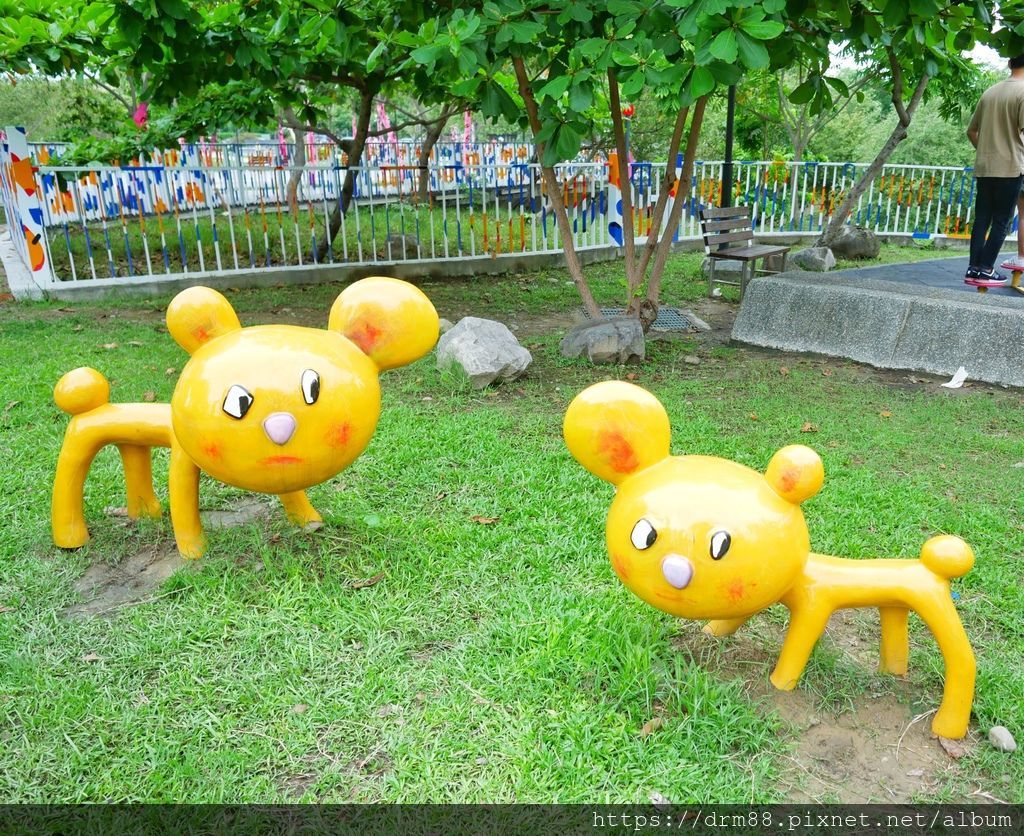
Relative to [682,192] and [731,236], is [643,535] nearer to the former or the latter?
[682,192]

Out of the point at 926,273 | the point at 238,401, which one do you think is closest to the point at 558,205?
the point at 238,401

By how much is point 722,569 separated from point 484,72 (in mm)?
4041

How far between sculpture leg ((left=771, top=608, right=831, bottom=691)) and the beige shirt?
6.24 metres

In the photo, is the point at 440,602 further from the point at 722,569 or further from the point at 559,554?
the point at 722,569

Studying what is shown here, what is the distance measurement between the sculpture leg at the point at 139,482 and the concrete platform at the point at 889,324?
5.11 meters

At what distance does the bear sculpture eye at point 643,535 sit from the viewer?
7.08 feet

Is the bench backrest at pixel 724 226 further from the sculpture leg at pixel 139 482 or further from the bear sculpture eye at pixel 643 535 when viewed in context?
the bear sculpture eye at pixel 643 535

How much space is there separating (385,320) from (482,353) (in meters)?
2.86

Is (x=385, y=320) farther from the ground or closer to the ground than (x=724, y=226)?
farther from the ground

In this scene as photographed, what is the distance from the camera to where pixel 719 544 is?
6.91ft

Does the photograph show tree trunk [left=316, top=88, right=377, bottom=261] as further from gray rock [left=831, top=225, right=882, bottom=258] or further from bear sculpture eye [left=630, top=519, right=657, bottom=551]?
bear sculpture eye [left=630, top=519, right=657, bottom=551]

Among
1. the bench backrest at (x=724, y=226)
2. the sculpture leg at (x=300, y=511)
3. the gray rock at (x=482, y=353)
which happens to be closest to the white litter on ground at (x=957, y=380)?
the gray rock at (x=482, y=353)

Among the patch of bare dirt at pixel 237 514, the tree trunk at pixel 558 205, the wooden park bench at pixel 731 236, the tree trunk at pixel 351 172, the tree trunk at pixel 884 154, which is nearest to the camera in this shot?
the patch of bare dirt at pixel 237 514

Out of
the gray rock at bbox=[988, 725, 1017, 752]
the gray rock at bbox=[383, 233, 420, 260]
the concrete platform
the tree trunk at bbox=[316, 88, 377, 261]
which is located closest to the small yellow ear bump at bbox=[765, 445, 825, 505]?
the gray rock at bbox=[988, 725, 1017, 752]
